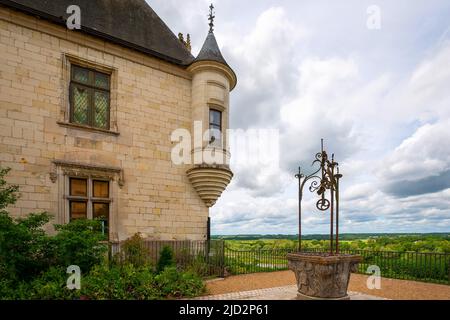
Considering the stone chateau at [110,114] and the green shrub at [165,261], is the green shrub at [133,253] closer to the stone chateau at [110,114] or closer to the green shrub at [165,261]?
the green shrub at [165,261]

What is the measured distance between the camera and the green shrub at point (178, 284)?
26.1 feet

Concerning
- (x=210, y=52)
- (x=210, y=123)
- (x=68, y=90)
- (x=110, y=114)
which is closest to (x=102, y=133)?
(x=110, y=114)

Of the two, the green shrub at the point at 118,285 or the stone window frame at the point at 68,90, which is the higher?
the stone window frame at the point at 68,90

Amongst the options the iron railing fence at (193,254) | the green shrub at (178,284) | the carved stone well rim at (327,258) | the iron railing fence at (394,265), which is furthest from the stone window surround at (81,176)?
the carved stone well rim at (327,258)

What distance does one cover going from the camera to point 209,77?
42.3 feet

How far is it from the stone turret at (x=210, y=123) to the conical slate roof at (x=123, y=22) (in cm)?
94

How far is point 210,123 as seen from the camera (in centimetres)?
1309

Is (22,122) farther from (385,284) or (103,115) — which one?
(385,284)

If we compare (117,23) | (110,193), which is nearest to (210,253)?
(110,193)

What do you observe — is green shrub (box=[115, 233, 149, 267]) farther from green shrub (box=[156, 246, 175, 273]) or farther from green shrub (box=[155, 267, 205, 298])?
green shrub (box=[155, 267, 205, 298])

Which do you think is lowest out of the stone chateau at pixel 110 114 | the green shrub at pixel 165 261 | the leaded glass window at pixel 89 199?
the green shrub at pixel 165 261

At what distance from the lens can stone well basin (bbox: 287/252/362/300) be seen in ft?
21.0

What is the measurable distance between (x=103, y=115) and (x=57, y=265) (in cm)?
555

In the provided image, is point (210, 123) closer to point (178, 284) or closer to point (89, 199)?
point (89, 199)
